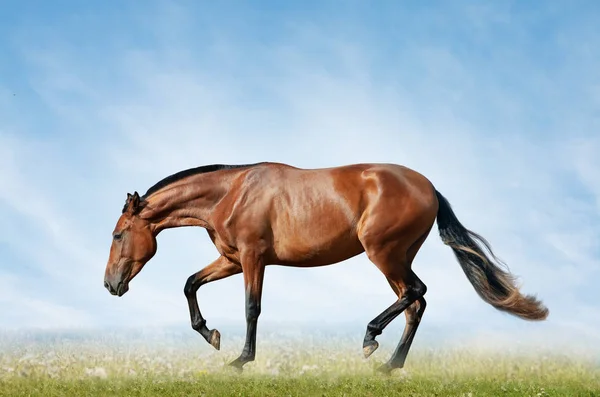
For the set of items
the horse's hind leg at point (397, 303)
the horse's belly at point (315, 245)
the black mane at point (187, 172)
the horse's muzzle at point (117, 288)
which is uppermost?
the black mane at point (187, 172)

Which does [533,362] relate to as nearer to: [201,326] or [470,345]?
[470,345]

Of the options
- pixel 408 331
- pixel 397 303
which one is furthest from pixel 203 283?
pixel 408 331

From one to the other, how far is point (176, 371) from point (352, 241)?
2940 millimetres

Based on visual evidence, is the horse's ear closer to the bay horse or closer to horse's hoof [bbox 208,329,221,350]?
the bay horse

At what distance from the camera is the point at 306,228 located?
11000 millimetres

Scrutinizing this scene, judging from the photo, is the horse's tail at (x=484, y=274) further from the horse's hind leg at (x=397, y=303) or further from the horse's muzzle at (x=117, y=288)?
the horse's muzzle at (x=117, y=288)

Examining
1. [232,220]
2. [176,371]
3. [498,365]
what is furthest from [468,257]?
[176,371]

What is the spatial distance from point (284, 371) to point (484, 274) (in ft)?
10.3

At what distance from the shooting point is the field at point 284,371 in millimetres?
9523

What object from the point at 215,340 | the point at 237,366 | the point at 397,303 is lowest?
the point at 237,366

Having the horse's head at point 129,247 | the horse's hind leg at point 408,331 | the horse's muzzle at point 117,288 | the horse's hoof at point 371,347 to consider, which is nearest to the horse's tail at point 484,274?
the horse's hind leg at point 408,331

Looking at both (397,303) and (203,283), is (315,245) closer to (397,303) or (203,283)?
Answer: (397,303)

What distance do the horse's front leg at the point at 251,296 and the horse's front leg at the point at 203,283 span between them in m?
0.72

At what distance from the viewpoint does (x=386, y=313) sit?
10.9 metres
